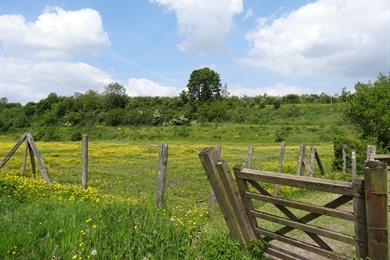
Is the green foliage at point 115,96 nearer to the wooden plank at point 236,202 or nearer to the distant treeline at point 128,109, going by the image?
the distant treeline at point 128,109

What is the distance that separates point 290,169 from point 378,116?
535 inches

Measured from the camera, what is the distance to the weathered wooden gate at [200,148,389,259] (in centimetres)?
459

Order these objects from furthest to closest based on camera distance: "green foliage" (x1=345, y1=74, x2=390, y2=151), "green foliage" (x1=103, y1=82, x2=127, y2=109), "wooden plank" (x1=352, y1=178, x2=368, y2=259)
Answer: "green foliage" (x1=103, y1=82, x2=127, y2=109) < "green foliage" (x1=345, y1=74, x2=390, y2=151) < "wooden plank" (x1=352, y1=178, x2=368, y2=259)

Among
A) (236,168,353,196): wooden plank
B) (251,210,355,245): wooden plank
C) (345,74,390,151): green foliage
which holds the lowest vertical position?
(251,210,355,245): wooden plank

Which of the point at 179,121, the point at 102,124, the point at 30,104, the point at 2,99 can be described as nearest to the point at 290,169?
the point at 179,121

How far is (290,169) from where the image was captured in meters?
22.6

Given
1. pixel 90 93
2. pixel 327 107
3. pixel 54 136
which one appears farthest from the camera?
pixel 90 93

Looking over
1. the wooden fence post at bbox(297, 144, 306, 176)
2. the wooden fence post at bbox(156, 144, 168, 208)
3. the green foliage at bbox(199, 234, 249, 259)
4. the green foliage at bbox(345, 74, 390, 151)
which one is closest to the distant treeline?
the green foliage at bbox(345, 74, 390, 151)

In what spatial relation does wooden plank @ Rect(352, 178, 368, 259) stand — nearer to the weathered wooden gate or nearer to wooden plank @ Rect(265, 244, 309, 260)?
the weathered wooden gate

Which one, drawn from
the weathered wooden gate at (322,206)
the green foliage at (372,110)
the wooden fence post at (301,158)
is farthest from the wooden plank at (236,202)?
the green foliage at (372,110)

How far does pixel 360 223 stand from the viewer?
488 centimetres

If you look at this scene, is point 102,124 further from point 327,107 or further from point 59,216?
point 59,216

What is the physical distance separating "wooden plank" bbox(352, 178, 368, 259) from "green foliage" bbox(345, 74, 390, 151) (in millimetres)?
28198

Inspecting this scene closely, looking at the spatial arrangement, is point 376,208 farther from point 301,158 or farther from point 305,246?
point 301,158
